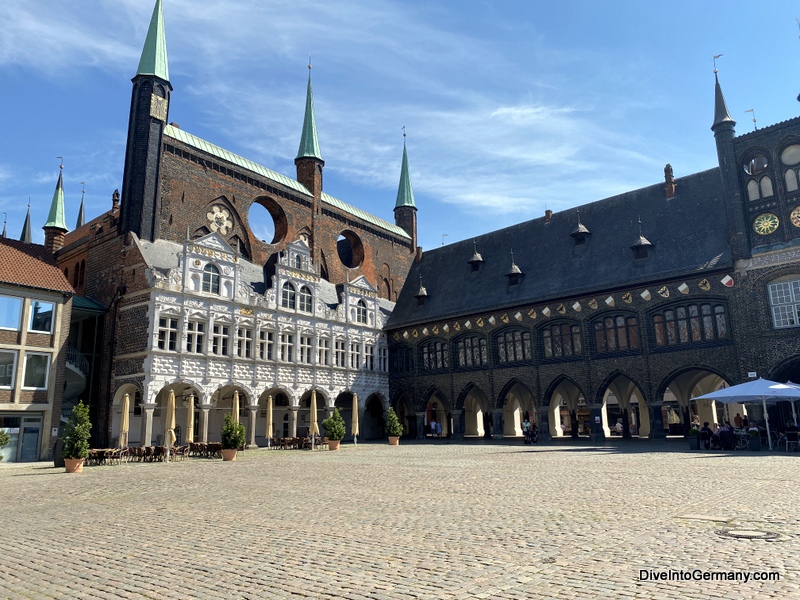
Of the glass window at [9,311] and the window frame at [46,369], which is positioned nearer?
the glass window at [9,311]

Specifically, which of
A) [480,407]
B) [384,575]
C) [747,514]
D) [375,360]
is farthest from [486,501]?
[480,407]

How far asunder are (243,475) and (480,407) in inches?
1270

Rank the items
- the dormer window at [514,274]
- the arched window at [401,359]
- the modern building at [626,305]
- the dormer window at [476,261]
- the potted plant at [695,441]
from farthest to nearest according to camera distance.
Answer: the dormer window at [476,261] → the arched window at [401,359] → the dormer window at [514,274] → the modern building at [626,305] → the potted plant at [695,441]

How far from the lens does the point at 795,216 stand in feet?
99.0

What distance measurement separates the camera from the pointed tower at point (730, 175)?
31.2m

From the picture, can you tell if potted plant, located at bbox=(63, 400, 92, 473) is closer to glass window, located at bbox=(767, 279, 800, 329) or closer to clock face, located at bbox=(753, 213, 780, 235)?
glass window, located at bbox=(767, 279, 800, 329)

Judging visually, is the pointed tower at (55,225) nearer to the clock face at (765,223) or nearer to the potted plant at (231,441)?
the potted plant at (231,441)

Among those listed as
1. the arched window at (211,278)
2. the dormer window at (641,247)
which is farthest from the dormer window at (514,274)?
the arched window at (211,278)

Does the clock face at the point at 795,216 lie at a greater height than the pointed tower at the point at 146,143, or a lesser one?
lesser

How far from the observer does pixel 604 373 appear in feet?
116

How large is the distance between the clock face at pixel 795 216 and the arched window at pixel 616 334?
8932 mm

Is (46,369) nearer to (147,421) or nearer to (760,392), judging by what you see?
(147,421)

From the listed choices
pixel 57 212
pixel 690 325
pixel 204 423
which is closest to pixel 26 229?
pixel 57 212

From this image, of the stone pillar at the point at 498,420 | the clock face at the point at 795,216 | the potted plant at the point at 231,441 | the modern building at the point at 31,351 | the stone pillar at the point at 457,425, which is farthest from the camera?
the stone pillar at the point at 457,425
